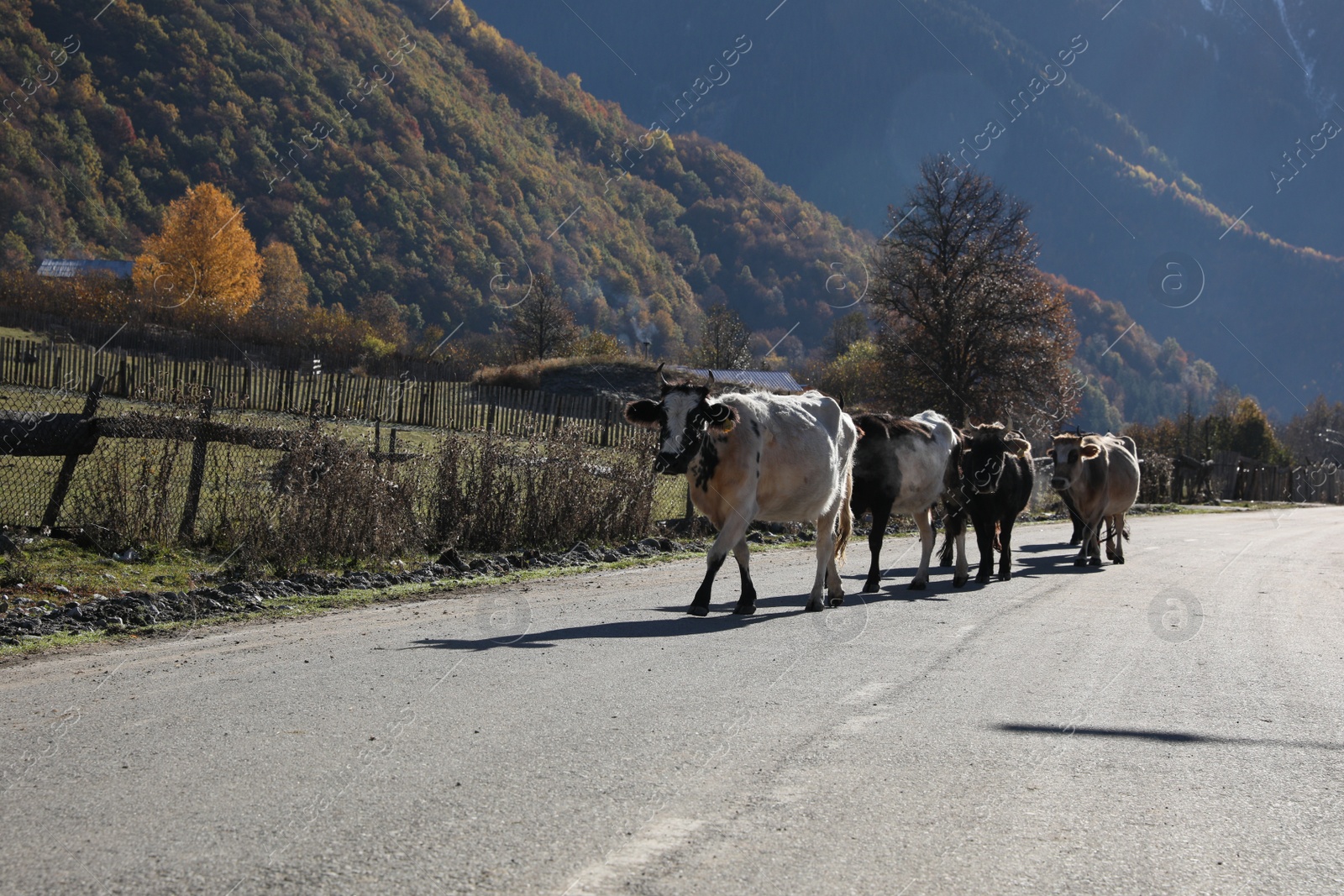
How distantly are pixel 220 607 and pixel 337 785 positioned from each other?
618 cm

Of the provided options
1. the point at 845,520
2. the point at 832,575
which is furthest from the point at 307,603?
the point at 845,520

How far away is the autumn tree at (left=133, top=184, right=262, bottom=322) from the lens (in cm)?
7800

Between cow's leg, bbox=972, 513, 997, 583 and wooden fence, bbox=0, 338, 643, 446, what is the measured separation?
19.4m

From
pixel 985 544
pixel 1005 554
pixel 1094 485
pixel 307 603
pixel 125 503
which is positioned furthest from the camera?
pixel 1094 485

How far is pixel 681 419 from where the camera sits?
9992 mm

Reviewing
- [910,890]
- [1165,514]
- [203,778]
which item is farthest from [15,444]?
[1165,514]

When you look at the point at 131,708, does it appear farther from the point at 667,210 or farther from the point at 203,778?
the point at 667,210

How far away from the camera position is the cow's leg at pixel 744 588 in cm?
1040

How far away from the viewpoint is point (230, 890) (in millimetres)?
3682

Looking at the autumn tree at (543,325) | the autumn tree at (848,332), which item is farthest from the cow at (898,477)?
the autumn tree at (848,332)

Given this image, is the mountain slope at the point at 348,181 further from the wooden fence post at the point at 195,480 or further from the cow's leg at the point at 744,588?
the cow's leg at the point at 744,588

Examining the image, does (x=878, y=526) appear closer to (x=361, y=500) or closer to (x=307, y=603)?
(x=361, y=500)

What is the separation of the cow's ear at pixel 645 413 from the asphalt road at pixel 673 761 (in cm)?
180

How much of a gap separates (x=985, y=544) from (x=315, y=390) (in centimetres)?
2720
